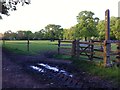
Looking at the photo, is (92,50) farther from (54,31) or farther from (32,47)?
(54,31)

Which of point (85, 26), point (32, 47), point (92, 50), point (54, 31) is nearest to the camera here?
point (92, 50)

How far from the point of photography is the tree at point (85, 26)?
313 feet

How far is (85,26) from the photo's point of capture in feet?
322

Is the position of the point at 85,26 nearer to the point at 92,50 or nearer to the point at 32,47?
the point at 32,47

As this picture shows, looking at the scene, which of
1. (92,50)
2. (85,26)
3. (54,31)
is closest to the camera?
(92,50)

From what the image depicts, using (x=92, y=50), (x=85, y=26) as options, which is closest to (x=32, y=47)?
(x=92, y=50)

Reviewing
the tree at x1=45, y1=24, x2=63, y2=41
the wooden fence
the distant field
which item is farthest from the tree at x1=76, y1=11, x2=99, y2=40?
the wooden fence

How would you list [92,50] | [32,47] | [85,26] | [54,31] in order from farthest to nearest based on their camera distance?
[54,31], [85,26], [32,47], [92,50]

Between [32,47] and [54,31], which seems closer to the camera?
[32,47]

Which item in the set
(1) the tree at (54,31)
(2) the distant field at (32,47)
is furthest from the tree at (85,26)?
(2) the distant field at (32,47)

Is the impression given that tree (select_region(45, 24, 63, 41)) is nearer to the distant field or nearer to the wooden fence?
the distant field

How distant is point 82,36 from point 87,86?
87.0 meters

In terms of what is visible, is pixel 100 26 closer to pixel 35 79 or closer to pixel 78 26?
pixel 78 26

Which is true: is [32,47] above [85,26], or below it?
below
